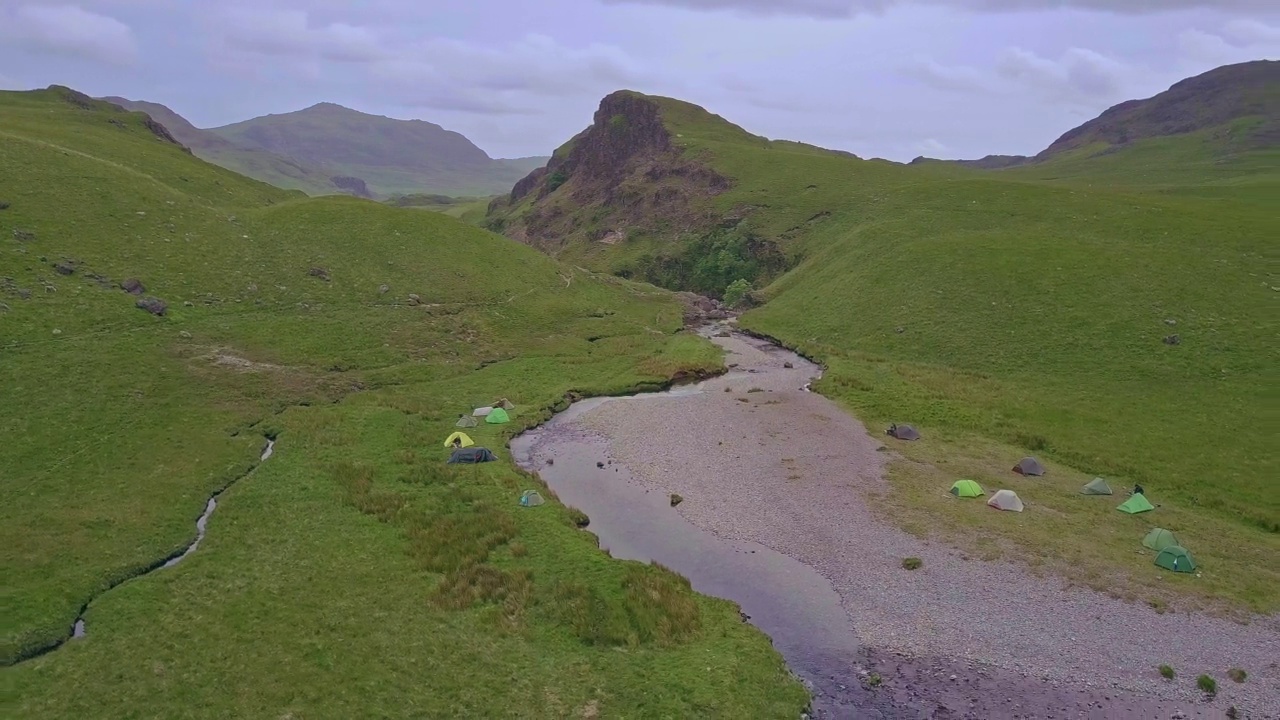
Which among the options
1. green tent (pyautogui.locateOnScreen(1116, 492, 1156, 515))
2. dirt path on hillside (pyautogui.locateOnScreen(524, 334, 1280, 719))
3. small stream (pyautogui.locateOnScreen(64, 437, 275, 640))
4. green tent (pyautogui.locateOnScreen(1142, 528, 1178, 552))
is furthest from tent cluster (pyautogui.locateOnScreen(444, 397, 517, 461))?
green tent (pyautogui.locateOnScreen(1116, 492, 1156, 515))

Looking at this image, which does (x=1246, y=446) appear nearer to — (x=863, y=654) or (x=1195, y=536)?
(x=1195, y=536)

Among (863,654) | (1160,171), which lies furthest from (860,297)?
(1160,171)

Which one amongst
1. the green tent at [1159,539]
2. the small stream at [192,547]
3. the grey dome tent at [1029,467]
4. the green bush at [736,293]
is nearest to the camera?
the small stream at [192,547]

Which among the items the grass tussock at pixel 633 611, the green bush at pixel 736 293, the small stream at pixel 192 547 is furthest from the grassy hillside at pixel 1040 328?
the small stream at pixel 192 547

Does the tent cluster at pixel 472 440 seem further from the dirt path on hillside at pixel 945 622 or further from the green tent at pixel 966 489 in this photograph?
the green tent at pixel 966 489

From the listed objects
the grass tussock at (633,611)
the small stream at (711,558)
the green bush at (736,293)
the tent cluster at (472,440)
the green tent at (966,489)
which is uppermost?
the green bush at (736,293)

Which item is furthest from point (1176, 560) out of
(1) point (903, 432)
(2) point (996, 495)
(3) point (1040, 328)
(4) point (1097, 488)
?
(3) point (1040, 328)
